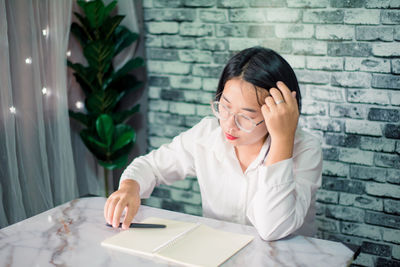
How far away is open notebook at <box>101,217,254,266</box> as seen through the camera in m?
1.15

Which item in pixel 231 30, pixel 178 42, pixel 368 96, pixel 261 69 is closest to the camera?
pixel 261 69

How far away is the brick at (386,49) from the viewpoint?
209cm

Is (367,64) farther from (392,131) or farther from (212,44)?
(212,44)

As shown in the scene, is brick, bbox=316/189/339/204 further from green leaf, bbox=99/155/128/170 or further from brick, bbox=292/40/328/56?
green leaf, bbox=99/155/128/170

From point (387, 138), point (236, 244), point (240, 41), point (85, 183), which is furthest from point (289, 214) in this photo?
point (85, 183)

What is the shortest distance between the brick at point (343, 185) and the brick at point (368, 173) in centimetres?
4

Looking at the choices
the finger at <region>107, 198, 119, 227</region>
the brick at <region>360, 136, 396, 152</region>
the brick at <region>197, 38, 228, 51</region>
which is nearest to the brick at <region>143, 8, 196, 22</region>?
the brick at <region>197, 38, 228, 51</region>

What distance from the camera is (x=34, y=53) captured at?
223 centimetres

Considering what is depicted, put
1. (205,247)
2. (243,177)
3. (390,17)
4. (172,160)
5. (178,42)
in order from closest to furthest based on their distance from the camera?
(205,247) → (243,177) → (172,160) → (390,17) → (178,42)

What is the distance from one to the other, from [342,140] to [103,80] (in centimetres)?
138

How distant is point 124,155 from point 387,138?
4.69ft

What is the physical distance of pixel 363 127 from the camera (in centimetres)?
224

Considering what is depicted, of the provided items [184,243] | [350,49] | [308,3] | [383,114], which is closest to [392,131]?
[383,114]

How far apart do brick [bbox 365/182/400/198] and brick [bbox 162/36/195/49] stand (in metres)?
1.26
